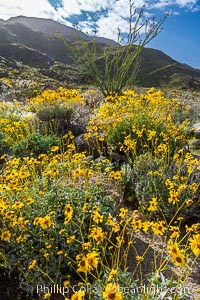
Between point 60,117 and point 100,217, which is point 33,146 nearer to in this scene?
point 60,117

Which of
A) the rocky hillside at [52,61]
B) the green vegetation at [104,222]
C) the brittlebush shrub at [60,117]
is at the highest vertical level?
the rocky hillside at [52,61]

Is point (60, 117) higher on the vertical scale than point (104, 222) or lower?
higher

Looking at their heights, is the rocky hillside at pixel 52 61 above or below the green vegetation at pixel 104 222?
above

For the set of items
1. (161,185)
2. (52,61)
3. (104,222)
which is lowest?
(104,222)

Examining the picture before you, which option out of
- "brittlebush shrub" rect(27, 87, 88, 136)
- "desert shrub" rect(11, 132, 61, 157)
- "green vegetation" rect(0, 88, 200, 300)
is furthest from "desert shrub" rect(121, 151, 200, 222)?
"brittlebush shrub" rect(27, 87, 88, 136)

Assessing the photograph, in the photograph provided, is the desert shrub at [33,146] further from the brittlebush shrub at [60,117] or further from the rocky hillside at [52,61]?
the rocky hillside at [52,61]

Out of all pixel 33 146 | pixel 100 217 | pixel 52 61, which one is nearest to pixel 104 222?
pixel 100 217

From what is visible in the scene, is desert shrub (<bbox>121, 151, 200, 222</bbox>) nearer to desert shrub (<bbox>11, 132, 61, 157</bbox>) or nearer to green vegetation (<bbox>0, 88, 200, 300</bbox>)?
green vegetation (<bbox>0, 88, 200, 300</bbox>)

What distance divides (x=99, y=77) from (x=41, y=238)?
709cm

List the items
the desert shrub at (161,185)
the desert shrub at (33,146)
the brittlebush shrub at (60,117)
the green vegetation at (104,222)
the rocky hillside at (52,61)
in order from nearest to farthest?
the green vegetation at (104,222) < the desert shrub at (161,185) < the desert shrub at (33,146) < the brittlebush shrub at (60,117) < the rocky hillside at (52,61)

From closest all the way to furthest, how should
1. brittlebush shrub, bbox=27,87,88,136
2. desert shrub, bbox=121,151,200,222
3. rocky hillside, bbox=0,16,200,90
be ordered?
desert shrub, bbox=121,151,200,222 → brittlebush shrub, bbox=27,87,88,136 → rocky hillside, bbox=0,16,200,90

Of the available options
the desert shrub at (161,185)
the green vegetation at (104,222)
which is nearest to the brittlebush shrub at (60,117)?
the green vegetation at (104,222)

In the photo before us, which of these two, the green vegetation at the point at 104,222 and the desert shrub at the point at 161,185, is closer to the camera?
the green vegetation at the point at 104,222

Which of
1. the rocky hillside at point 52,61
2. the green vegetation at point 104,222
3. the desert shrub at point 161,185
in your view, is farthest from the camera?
the rocky hillside at point 52,61
